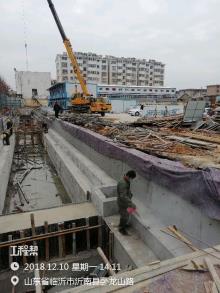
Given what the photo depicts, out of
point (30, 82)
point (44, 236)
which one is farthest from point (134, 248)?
point (30, 82)

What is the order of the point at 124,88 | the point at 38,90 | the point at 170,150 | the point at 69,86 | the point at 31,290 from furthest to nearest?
1. the point at 38,90
2. the point at 124,88
3. the point at 69,86
4. the point at 170,150
5. the point at 31,290

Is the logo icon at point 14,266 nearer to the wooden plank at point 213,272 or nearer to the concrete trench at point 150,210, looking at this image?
the concrete trench at point 150,210

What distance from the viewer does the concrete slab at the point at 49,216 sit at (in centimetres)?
725

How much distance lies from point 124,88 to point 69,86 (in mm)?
22072

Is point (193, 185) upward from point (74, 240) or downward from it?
upward

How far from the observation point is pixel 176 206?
5.94 meters

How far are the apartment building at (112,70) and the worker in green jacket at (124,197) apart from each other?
272 ft

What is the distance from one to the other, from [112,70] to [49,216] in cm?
9950

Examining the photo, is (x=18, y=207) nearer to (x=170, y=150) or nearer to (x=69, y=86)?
(x=170, y=150)

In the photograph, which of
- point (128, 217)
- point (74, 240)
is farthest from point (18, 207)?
point (128, 217)

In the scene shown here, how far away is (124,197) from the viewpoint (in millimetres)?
6340

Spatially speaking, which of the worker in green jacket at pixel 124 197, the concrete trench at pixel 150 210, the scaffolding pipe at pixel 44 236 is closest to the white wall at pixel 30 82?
the concrete trench at pixel 150 210

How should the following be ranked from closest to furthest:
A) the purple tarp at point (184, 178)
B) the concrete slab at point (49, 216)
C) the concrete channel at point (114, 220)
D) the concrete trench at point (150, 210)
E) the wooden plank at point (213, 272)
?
the wooden plank at point (213, 272) → the purple tarp at point (184, 178) → the concrete trench at point (150, 210) → the concrete channel at point (114, 220) → the concrete slab at point (49, 216)

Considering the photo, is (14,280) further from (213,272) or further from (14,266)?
(213,272)
